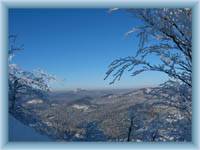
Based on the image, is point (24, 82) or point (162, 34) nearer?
point (162, 34)

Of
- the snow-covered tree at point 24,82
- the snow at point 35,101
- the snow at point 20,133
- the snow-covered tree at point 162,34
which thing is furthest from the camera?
the snow at point 35,101

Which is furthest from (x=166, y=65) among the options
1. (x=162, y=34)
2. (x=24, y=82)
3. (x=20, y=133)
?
(x=24, y=82)

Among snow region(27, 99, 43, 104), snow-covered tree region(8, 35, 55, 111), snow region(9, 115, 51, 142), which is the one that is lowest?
snow region(9, 115, 51, 142)

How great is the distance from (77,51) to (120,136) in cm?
510

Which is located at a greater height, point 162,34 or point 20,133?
point 162,34

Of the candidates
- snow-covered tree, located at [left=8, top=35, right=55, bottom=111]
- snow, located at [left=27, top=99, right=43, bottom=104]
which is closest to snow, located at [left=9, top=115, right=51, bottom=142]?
snow-covered tree, located at [left=8, top=35, right=55, bottom=111]

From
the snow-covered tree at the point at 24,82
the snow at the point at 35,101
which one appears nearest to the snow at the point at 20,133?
the snow-covered tree at the point at 24,82

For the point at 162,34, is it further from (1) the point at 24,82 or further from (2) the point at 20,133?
(1) the point at 24,82

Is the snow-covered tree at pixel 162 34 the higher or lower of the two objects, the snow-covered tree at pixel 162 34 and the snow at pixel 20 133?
the higher

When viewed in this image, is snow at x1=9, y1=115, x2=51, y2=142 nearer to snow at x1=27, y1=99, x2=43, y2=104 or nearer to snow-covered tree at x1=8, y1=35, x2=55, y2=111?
snow-covered tree at x1=8, y1=35, x2=55, y2=111

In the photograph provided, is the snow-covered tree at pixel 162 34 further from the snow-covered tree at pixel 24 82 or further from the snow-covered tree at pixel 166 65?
the snow-covered tree at pixel 24 82

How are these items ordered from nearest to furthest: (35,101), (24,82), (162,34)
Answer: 1. (162,34)
2. (24,82)
3. (35,101)

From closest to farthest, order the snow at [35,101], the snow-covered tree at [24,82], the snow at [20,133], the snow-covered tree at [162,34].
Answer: the snow-covered tree at [162,34] < the snow at [20,133] < the snow-covered tree at [24,82] < the snow at [35,101]

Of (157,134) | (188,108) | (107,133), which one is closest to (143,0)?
(188,108)
